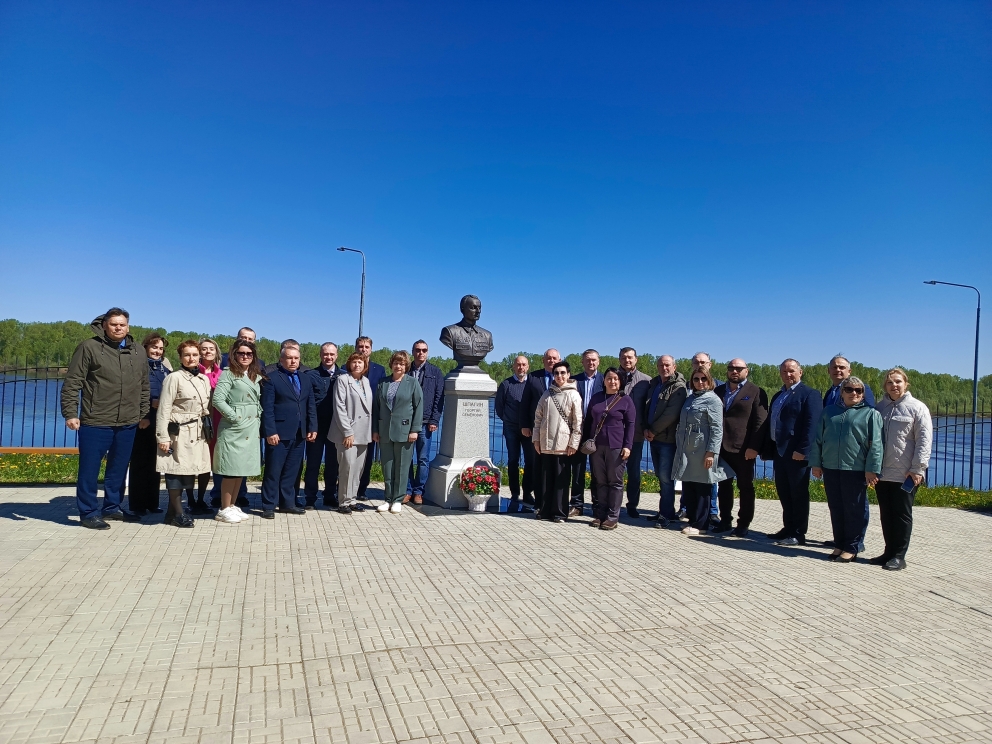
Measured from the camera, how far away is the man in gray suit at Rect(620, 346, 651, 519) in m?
7.87

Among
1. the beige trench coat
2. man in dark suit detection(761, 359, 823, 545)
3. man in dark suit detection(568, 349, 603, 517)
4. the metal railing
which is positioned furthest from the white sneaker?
man in dark suit detection(761, 359, 823, 545)

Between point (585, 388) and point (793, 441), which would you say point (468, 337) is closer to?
point (585, 388)

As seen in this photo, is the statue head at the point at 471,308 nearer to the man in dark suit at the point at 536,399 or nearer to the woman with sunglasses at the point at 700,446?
the man in dark suit at the point at 536,399

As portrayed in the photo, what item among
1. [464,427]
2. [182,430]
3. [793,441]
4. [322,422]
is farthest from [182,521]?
[793,441]

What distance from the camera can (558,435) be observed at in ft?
24.2

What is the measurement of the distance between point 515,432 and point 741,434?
2.78 metres

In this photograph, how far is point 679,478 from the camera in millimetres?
7254

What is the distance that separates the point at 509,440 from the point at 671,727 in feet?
18.9

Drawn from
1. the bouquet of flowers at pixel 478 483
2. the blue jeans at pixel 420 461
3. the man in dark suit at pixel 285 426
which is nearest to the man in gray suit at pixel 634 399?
the bouquet of flowers at pixel 478 483

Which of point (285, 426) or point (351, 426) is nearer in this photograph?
point (285, 426)

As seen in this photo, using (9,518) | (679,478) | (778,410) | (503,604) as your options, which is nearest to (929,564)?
(778,410)

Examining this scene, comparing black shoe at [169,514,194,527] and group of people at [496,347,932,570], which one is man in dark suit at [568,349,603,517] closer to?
group of people at [496,347,932,570]

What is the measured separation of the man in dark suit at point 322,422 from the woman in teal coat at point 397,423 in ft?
1.77

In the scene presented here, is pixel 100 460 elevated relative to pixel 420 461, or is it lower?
elevated
